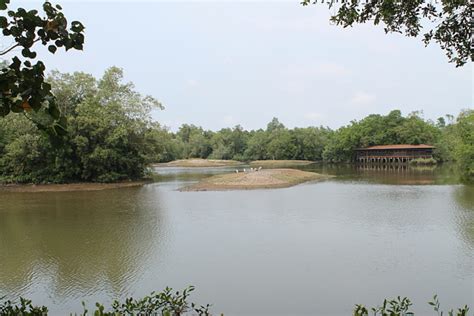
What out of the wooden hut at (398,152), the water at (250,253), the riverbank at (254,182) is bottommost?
the water at (250,253)

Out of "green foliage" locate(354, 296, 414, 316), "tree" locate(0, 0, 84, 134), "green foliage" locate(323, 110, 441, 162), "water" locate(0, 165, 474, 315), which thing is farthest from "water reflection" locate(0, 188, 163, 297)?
"green foliage" locate(323, 110, 441, 162)

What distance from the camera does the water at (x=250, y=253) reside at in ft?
25.8

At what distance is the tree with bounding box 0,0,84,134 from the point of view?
2.24 metres

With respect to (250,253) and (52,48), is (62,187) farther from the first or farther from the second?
(52,48)

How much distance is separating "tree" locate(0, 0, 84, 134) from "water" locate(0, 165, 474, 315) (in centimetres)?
574

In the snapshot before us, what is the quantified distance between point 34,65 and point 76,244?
1100cm

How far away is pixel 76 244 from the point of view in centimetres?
1209

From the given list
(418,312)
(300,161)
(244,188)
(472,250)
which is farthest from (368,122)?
(418,312)

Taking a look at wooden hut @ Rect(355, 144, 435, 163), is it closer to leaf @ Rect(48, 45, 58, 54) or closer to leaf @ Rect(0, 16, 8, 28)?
leaf @ Rect(48, 45, 58, 54)

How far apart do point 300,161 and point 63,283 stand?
211 ft

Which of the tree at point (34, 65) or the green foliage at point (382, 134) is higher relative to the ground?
the green foliage at point (382, 134)

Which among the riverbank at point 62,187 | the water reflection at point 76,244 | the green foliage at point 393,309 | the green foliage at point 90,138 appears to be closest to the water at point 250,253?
the water reflection at point 76,244

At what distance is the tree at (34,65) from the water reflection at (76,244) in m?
6.56

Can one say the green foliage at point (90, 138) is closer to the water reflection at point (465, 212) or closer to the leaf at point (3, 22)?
the water reflection at point (465, 212)
